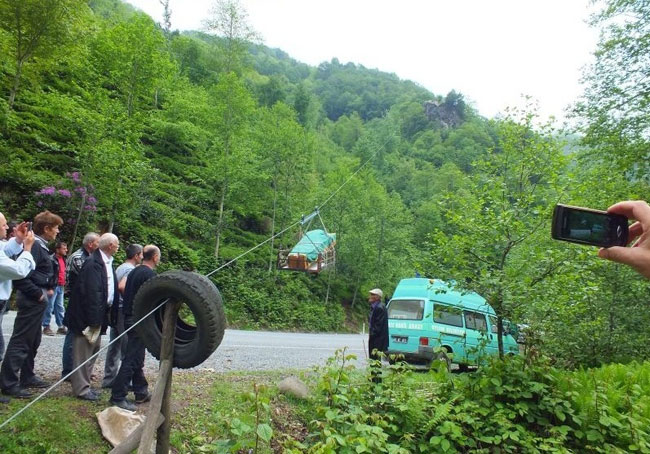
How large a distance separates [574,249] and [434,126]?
109167 millimetres

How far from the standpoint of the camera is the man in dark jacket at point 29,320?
14.1 feet

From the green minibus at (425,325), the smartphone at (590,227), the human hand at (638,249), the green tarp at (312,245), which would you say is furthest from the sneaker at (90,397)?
the green tarp at (312,245)

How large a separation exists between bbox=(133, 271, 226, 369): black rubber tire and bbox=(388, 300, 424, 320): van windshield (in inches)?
337

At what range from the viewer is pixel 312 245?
1905 centimetres

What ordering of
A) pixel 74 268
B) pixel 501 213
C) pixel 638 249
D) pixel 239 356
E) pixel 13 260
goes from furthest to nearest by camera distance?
pixel 239 356, pixel 501 213, pixel 74 268, pixel 13 260, pixel 638 249

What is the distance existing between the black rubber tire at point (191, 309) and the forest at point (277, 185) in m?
4.13

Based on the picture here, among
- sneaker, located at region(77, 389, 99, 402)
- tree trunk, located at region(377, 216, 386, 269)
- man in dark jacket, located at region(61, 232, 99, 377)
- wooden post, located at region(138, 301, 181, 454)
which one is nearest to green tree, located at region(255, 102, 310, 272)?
tree trunk, located at region(377, 216, 386, 269)

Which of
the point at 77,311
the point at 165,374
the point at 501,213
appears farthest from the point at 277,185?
the point at 165,374

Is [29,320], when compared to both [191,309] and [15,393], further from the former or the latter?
[191,309]

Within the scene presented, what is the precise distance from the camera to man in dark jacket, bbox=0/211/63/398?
429 centimetres

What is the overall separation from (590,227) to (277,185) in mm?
23382

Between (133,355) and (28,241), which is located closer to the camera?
(28,241)

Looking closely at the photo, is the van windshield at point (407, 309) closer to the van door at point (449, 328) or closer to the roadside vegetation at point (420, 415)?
the van door at point (449, 328)

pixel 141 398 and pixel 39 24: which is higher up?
pixel 39 24
